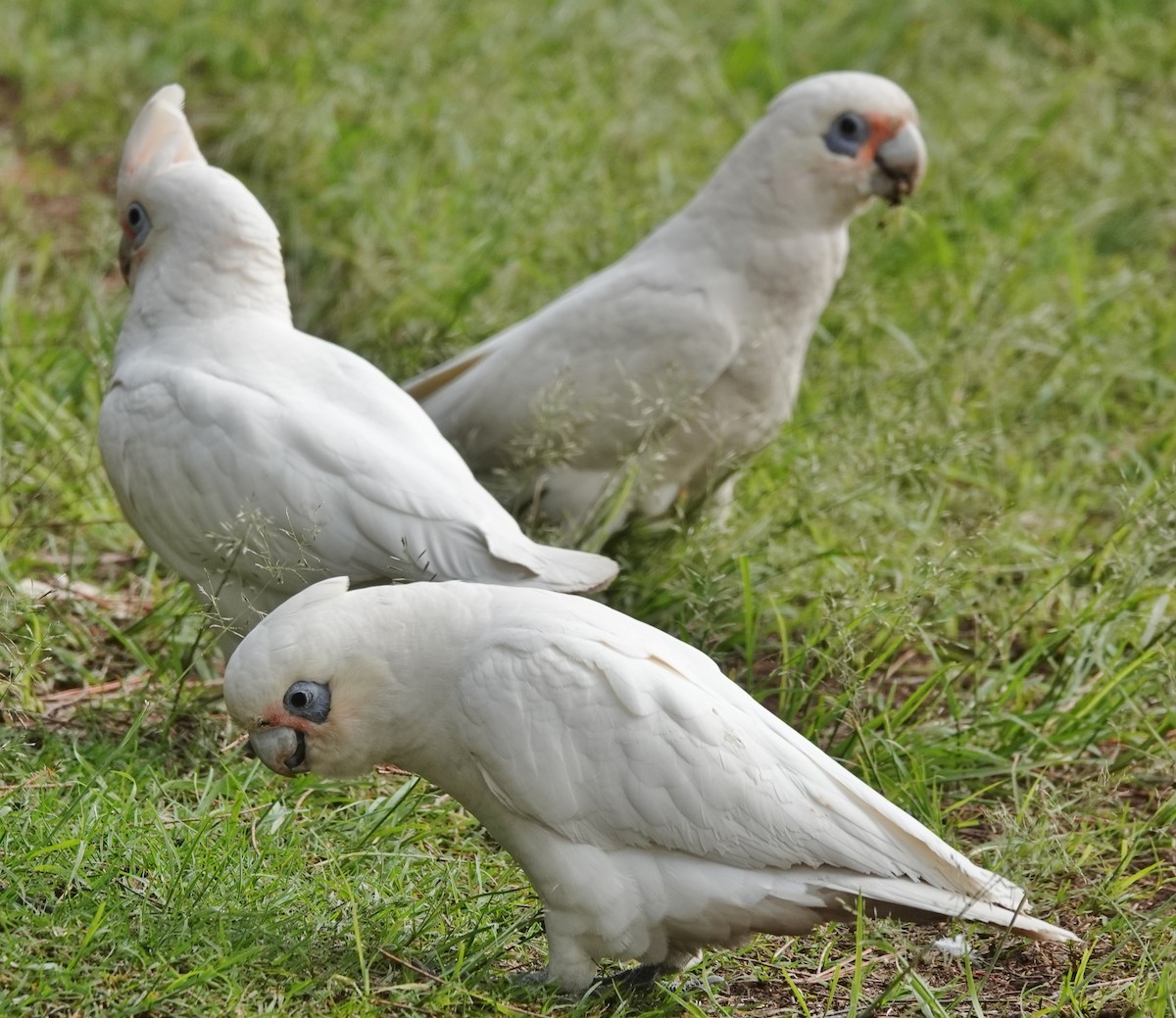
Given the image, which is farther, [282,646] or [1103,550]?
[1103,550]

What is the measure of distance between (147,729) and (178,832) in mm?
608

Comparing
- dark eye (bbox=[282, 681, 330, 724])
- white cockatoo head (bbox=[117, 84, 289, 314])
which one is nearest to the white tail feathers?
dark eye (bbox=[282, 681, 330, 724])

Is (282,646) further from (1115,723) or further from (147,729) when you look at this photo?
(1115,723)

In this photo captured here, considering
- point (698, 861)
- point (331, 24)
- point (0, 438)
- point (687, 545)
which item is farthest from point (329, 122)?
point (698, 861)

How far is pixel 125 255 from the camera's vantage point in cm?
396

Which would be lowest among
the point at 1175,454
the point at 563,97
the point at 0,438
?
the point at 0,438

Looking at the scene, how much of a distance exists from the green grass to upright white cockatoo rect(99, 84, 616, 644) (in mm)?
367

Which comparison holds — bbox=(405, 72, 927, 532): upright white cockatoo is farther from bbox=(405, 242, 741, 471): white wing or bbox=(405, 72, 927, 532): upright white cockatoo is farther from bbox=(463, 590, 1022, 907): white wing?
bbox=(463, 590, 1022, 907): white wing

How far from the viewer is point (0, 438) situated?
4.22m

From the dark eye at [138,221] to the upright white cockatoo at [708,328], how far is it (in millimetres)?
997

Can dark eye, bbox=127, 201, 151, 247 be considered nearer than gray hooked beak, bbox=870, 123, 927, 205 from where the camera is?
Yes

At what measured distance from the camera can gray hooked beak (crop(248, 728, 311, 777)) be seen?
8.71 feet

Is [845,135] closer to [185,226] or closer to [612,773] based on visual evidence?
[185,226]

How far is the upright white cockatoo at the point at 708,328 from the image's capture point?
170 inches
